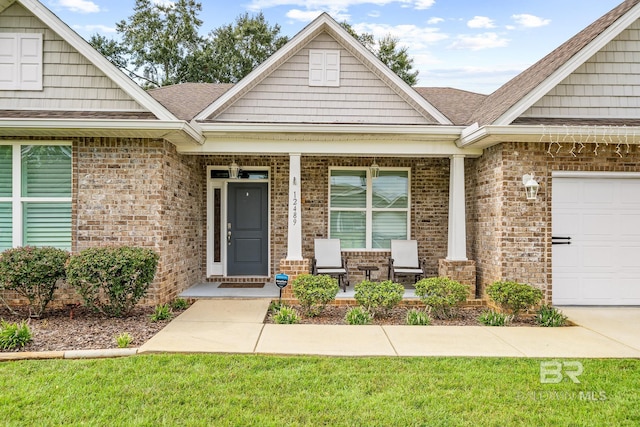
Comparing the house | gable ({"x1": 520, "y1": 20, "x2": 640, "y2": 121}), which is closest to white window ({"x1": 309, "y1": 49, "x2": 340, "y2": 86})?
the house

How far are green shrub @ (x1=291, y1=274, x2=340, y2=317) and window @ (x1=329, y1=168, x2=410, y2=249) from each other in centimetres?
260

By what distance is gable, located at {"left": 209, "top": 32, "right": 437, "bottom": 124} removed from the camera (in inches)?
315

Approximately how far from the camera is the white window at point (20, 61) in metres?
6.62

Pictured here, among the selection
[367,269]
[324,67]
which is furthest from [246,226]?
[324,67]

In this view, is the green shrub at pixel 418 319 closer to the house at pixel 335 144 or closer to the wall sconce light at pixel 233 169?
the house at pixel 335 144

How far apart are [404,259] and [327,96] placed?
3603 millimetres

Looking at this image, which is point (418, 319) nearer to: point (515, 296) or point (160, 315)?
point (515, 296)

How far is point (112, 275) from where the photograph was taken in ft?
18.4

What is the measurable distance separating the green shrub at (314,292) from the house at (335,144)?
0.83m

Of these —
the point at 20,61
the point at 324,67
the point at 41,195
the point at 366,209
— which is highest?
the point at 324,67

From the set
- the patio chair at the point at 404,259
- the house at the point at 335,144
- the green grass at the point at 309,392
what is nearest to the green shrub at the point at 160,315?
the house at the point at 335,144

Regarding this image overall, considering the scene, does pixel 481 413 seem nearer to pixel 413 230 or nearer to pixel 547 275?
pixel 547 275

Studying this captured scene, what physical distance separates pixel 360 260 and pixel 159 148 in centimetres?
456

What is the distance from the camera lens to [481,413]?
3.26 meters
